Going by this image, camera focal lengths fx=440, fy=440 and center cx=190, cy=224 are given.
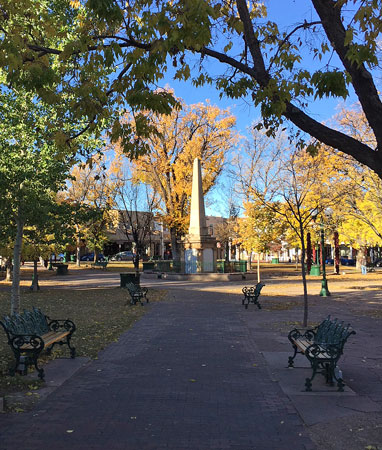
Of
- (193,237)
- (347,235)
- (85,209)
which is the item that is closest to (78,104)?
(85,209)

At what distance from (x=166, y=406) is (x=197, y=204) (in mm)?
27431

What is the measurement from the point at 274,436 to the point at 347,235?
36730 mm

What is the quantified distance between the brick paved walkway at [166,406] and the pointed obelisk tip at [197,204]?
23.8 m

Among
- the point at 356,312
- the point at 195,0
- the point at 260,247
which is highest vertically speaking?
the point at 195,0

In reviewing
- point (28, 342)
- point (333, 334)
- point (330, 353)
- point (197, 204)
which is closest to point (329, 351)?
point (330, 353)

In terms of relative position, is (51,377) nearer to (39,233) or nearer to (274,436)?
(274,436)

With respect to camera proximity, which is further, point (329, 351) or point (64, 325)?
point (64, 325)

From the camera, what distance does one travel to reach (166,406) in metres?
5.20

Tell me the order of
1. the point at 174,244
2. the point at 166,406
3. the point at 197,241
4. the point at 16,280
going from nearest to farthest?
the point at 166,406 < the point at 16,280 < the point at 197,241 < the point at 174,244

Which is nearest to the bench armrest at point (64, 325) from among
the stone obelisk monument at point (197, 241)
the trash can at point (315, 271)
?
the stone obelisk monument at point (197, 241)

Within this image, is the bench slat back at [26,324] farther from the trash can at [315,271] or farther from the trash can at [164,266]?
the trash can at [315,271]

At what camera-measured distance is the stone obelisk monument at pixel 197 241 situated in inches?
1272

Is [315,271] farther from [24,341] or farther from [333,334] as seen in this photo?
[24,341]

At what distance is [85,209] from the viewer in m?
19.6
